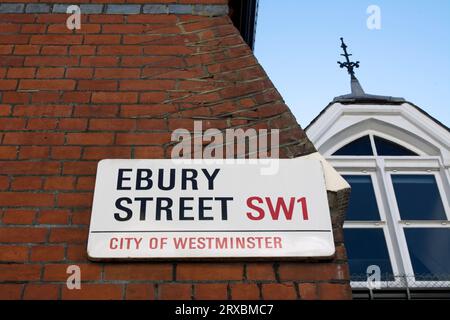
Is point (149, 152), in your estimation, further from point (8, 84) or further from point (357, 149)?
point (357, 149)

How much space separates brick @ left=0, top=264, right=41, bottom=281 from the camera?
80.7 inches

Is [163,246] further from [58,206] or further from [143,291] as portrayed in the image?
[58,206]

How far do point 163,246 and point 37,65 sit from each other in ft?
4.79

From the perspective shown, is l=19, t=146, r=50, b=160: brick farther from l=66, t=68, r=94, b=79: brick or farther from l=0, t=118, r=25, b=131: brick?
l=66, t=68, r=94, b=79: brick

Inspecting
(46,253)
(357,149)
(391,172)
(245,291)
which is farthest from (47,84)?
(391,172)

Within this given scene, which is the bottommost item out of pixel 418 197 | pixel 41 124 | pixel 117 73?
pixel 41 124

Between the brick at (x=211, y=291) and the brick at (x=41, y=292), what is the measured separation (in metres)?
0.58

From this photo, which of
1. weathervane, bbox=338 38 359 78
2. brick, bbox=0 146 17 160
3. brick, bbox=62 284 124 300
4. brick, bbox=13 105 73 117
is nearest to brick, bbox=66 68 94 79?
brick, bbox=13 105 73 117

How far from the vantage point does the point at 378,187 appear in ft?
15.0

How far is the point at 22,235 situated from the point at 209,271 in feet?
2.81

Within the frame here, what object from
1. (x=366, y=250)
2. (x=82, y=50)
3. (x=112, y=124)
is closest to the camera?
(x=112, y=124)

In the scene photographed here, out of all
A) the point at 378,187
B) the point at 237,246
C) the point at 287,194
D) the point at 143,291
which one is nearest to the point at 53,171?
the point at 143,291

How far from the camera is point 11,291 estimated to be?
6.59 ft

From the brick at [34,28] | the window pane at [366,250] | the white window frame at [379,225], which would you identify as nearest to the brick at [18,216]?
the brick at [34,28]
